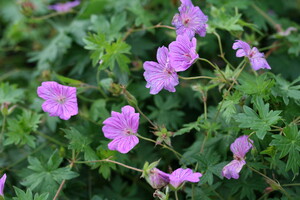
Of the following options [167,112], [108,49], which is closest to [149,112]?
[167,112]

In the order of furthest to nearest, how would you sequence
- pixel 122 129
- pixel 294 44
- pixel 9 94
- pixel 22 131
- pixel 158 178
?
pixel 294 44, pixel 9 94, pixel 22 131, pixel 122 129, pixel 158 178

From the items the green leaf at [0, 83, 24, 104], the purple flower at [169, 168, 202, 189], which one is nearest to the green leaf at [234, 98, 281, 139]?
the purple flower at [169, 168, 202, 189]

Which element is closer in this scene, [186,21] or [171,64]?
[171,64]

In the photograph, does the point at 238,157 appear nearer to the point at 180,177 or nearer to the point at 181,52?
the point at 180,177

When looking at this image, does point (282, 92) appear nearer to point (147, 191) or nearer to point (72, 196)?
point (147, 191)

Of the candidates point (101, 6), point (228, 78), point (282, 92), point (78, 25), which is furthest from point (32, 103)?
point (282, 92)
